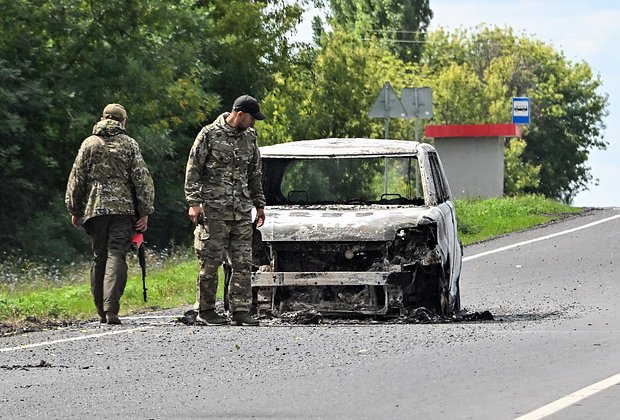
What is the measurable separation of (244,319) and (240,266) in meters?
0.46

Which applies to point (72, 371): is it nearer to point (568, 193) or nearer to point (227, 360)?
point (227, 360)

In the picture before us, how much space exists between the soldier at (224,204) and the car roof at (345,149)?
1.52 metres

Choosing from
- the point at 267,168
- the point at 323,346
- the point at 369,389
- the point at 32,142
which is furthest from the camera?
the point at 32,142

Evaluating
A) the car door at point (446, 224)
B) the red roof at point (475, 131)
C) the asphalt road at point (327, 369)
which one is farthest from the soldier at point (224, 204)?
the red roof at point (475, 131)

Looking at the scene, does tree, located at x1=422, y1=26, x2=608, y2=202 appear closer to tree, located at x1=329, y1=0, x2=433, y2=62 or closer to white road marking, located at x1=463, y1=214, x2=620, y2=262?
tree, located at x1=329, y1=0, x2=433, y2=62

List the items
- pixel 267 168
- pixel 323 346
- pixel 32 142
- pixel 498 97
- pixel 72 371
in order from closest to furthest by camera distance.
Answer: pixel 72 371 < pixel 323 346 < pixel 267 168 < pixel 32 142 < pixel 498 97

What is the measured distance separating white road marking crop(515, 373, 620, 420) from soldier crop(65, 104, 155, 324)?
236 inches

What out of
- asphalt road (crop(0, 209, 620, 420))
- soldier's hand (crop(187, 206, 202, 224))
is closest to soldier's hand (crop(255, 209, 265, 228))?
soldier's hand (crop(187, 206, 202, 224))

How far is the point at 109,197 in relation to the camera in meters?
14.9

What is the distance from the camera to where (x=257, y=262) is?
48.6 ft

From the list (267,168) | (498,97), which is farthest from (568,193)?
(267,168)

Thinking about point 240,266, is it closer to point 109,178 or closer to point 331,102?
point 109,178

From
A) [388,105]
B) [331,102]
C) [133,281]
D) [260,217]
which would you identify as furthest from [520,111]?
[260,217]

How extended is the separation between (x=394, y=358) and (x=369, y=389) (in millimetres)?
1618
